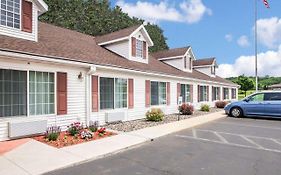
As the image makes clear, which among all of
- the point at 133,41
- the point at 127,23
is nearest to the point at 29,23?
the point at 133,41

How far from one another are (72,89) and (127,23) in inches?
1149

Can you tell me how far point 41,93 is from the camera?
9422 millimetres

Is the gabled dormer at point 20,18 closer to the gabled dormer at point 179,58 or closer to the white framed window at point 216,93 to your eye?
the gabled dormer at point 179,58

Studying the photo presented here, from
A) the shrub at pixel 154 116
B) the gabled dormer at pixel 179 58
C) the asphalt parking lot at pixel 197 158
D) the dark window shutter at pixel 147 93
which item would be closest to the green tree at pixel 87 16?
the gabled dormer at pixel 179 58

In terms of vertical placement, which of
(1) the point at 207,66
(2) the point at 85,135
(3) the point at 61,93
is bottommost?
(2) the point at 85,135

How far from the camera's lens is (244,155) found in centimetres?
723

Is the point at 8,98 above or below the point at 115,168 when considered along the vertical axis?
above

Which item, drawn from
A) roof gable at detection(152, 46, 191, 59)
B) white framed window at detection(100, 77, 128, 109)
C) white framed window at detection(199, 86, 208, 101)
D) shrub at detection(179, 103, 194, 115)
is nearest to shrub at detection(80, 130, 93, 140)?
white framed window at detection(100, 77, 128, 109)

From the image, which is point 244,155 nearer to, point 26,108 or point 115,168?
point 115,168

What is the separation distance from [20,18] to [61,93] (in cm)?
363

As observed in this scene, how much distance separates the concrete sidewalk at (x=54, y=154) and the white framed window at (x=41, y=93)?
1.39 metres

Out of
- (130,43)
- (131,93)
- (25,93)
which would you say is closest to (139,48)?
(130,43)

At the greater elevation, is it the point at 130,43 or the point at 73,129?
the point at 130,43

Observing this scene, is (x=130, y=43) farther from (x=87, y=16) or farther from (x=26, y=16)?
(x=87, y=16)
